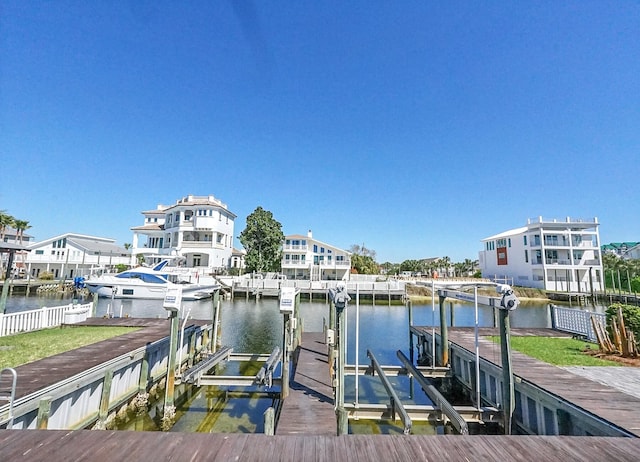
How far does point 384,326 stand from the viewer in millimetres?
23328

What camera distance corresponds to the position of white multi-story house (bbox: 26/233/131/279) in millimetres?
46500

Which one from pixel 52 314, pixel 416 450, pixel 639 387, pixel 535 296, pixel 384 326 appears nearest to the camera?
pixel 416 450

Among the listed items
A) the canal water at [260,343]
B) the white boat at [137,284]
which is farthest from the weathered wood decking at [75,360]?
the white boat at [137,284]

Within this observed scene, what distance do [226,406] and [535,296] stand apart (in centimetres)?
4871

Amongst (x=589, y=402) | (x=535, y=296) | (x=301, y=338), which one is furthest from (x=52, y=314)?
(x=535, y=296)

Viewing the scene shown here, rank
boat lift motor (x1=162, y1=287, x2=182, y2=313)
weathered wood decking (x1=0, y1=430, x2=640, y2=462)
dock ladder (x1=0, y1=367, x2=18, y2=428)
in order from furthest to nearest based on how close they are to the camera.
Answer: boat lift motor (x1=162, y1=287, x2=182, y2=313) < dock ladder (x1=0, y1=367, x2=18, y2=428) < weathered wood decking (x1=0, y1=430, x2=640, y2=462)

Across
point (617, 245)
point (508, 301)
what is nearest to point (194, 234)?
point (508, 301)

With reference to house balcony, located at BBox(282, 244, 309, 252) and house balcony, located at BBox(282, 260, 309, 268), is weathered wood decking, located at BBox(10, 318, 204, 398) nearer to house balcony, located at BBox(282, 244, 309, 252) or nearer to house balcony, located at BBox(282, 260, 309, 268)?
house balcony, located at BBox(282, 260, 309, 268)

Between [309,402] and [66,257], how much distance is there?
54.0 meters

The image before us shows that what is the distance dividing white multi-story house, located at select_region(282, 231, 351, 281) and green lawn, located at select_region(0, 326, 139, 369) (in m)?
36.6

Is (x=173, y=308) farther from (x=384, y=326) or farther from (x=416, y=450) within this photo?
(x=384, y=326)

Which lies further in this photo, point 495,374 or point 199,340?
point 199,340

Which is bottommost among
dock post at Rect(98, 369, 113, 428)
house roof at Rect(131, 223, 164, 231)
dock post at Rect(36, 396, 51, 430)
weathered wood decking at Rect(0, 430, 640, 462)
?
dock post at Rect(98, 369, 113, 428)

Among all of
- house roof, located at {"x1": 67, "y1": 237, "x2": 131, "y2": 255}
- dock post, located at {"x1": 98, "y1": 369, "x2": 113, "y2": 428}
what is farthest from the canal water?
house roof, located at {"x1": 67, "y1": 237, "x2": 131, "y2": 255}
